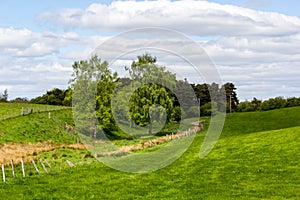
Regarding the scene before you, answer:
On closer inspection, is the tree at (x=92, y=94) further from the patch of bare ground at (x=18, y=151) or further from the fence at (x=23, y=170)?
the fence at (x=23, y=170)

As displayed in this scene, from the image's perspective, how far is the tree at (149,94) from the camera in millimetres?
83381

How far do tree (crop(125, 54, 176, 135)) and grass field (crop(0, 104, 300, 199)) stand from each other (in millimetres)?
34177

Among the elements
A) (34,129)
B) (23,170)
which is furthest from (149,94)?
(23,170)

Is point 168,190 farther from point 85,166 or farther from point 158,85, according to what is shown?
point 158,85

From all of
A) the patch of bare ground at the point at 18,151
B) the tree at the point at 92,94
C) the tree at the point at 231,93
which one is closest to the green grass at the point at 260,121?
the tree at the point at 92,94

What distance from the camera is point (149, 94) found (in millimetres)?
84375

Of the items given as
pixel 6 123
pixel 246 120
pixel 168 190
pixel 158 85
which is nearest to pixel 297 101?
pixel 246 120

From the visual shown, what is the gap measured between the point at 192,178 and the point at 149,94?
52.2 m

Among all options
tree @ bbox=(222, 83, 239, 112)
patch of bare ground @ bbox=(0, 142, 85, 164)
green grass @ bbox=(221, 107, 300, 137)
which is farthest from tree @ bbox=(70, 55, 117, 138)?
tree @ bbox=(222, 83, 239, 112)

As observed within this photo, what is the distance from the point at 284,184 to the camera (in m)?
29.0

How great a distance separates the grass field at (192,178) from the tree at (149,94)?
3418cm

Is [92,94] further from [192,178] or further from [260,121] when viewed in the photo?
[192,178]

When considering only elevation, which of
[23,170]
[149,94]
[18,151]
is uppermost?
[149,94]

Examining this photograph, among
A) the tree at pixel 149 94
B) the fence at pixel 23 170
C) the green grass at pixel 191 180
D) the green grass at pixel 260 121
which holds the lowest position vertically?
the green grass at pixel 191 180
